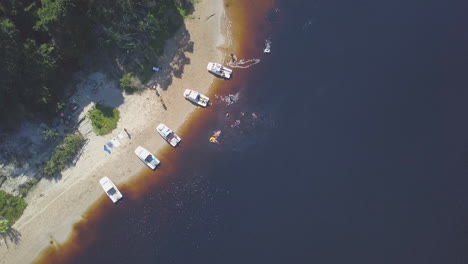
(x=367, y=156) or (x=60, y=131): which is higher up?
(x=60, y=131)

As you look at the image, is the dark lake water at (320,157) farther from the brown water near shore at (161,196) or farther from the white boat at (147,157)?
the white boat at (147,157)

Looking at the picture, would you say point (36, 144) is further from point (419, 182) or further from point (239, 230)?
point (419, 182)

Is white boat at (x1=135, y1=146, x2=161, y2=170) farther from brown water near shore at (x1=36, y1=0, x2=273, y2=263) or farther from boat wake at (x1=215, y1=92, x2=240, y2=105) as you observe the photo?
boat wake at (x1=215, y1=92, x2=240, y2=105)

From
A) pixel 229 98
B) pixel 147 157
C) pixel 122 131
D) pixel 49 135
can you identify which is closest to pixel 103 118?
pixel 122 131

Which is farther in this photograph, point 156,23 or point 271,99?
point 271,99

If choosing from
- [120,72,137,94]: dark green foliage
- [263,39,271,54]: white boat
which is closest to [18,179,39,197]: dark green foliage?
[120,72,137,94]: dark green foliage

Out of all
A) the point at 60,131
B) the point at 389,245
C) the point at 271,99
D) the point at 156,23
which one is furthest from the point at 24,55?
the point at 389,245
